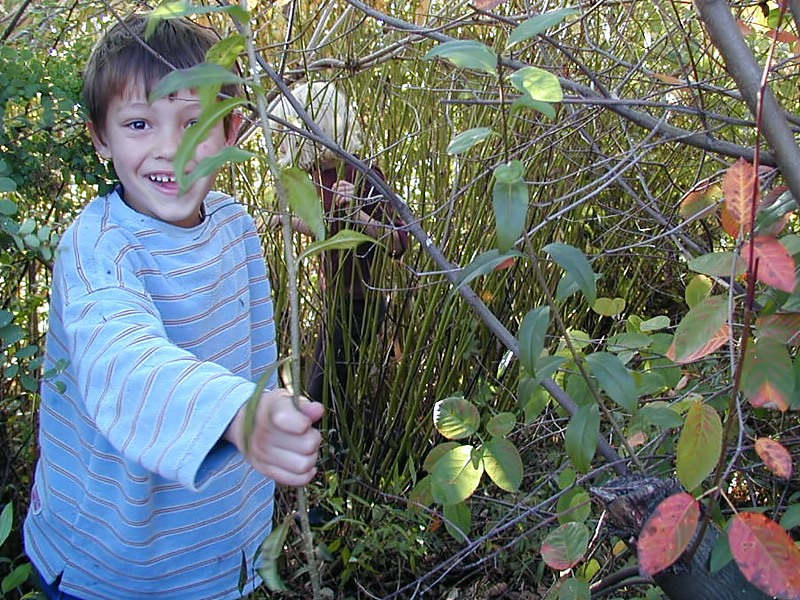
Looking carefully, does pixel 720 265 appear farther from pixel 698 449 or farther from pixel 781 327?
pixel 698 449

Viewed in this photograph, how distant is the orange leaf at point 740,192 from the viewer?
1020mm

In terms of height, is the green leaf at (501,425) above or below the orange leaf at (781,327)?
below

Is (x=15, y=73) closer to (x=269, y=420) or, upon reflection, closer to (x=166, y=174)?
(x=166, y=174)

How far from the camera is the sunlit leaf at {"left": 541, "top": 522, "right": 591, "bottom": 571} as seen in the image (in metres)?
1.21

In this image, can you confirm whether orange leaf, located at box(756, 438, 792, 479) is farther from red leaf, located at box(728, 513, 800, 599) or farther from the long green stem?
the long green stem

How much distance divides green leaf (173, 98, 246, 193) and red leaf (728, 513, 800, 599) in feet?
2.14

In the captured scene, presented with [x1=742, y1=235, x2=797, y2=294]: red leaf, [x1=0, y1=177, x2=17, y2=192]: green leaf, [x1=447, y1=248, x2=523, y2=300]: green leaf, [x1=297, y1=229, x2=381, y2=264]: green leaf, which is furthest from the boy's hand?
[x1=0, y1=177, x2=17, y2=192]: green leaf

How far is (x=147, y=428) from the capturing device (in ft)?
3.03

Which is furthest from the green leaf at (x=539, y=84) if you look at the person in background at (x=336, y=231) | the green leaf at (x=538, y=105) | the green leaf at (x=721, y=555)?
the person in background at (x=336, y=231)

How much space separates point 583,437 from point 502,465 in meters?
0.20

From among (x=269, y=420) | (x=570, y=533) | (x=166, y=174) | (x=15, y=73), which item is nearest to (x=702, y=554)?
(x=570, y=533)

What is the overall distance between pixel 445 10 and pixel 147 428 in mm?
1726

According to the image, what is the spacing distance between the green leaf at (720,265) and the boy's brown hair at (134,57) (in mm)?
746

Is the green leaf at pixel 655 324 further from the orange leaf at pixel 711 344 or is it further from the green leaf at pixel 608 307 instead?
the orange leaf at pixel 711 344
